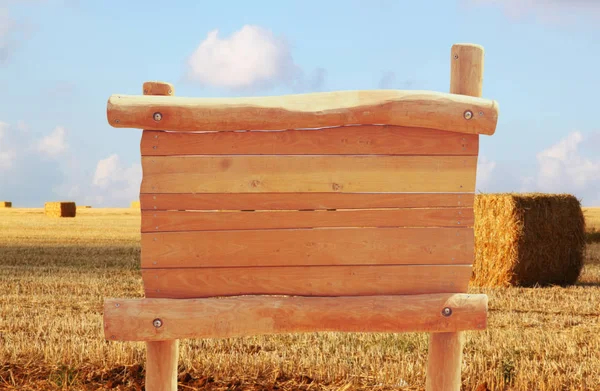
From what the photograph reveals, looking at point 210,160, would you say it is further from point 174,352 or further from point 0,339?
point 0,339

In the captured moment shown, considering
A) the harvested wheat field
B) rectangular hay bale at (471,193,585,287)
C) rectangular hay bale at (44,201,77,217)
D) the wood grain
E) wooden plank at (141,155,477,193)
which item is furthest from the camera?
rectangular hay bale at (44,201,77,217)

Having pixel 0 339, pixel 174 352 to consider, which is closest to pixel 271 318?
pixel 174 352

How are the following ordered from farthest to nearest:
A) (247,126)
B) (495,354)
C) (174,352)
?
1. (495,354)
2. (174,352)
3. (247,126)

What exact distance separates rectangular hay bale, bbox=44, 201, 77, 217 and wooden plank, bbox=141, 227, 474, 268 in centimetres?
3372

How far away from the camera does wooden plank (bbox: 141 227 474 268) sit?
4.31 metres

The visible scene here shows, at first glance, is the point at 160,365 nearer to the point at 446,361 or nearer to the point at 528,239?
the point at 446,361

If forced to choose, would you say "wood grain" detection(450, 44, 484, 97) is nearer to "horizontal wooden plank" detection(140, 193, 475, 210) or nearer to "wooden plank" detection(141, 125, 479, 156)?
"wooden plank" detection(141, 125, 479, 156)

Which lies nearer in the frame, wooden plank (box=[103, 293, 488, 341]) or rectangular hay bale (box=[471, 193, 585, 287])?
wooden plank (box=[103, 293, 488, 341])

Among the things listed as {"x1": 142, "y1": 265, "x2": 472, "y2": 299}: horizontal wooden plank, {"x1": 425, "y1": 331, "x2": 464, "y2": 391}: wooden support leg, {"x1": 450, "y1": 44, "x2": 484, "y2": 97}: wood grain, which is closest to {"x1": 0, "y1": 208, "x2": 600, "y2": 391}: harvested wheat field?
{"x1": 425, "y1": 331, "x2": 464, "y2": 391}: wooden support leg

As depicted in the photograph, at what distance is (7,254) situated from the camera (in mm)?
16484

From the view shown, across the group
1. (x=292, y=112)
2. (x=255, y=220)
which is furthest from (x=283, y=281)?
(x=292, y=112)

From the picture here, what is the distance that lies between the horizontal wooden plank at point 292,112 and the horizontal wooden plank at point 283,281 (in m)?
0.85

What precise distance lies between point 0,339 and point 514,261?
779cm

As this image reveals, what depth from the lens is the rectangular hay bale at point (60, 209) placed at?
36281 millimetres
